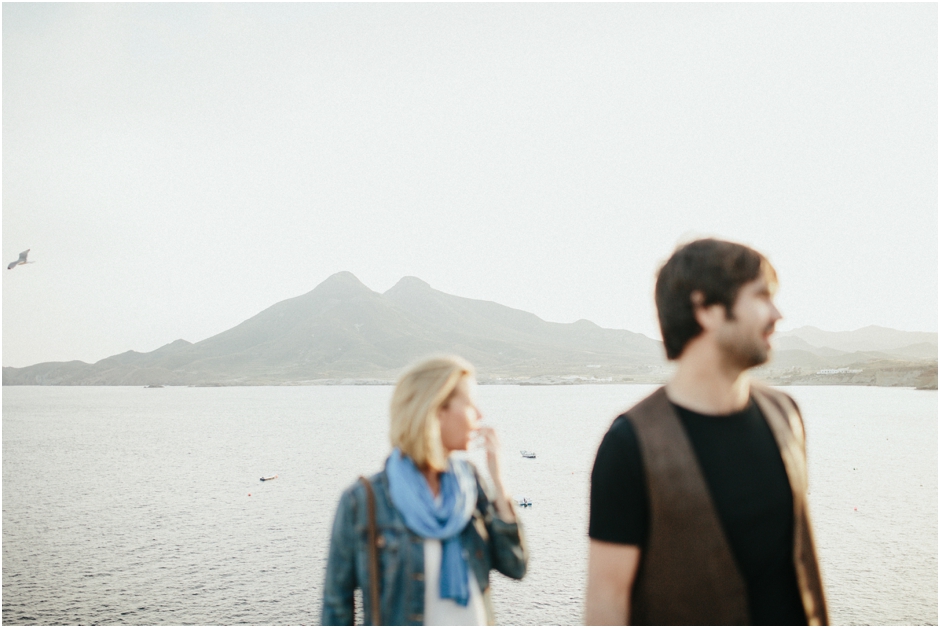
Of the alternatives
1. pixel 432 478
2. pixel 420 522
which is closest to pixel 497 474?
pixel 432 478

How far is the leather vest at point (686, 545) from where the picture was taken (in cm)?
279

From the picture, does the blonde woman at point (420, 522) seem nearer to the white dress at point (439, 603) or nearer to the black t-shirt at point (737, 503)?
the white dress at point (439, 603)

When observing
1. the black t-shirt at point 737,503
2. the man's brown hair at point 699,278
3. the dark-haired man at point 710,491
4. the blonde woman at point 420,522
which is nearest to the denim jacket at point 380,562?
the blonde woman at point 420,522

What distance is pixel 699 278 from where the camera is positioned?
300 cm

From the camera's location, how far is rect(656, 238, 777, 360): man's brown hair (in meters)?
2.97

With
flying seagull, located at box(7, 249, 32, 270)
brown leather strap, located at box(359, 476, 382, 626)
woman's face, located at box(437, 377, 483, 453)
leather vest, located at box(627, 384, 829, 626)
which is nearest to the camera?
leather vest, located at box(627, 384, 829, 626)

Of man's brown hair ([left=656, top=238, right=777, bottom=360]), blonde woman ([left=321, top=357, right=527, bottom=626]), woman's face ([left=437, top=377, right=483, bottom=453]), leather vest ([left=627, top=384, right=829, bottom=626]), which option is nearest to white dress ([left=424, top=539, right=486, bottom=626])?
blonde woman ([left=321, top=357, right=527, bottom=626])

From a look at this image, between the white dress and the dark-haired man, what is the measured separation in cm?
81

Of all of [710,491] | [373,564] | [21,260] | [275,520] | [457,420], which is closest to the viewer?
[710,491]

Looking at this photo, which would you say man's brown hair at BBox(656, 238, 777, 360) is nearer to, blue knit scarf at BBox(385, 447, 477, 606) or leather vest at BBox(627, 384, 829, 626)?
leather vest at BBox(627, 384, 829, 626)

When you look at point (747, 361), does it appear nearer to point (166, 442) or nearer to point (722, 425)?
point (722, 425)

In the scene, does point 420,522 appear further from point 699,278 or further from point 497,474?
point 699,278

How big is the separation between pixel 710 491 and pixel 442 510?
1.43m

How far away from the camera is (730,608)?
2826mm
